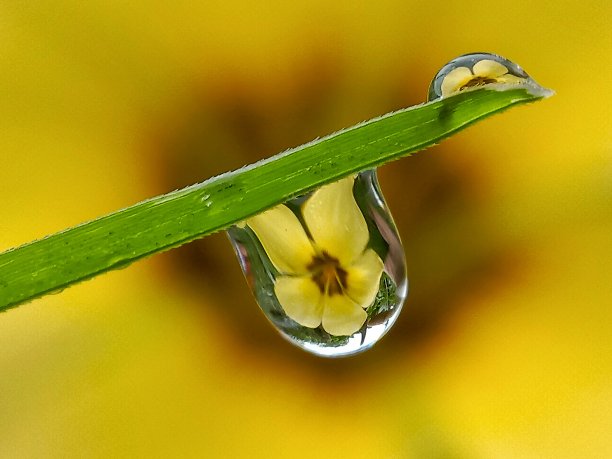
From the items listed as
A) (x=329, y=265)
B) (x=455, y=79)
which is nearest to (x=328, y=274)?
(x=329, y=265)

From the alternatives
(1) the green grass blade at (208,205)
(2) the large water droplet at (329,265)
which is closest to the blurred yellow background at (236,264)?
(2) the large water droplet at (329,265)

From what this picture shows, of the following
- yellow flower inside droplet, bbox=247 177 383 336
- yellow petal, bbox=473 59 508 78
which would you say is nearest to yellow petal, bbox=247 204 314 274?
yellow flower inside droplet, bbox=247 177 383 336

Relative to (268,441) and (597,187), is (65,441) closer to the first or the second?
(268,441)

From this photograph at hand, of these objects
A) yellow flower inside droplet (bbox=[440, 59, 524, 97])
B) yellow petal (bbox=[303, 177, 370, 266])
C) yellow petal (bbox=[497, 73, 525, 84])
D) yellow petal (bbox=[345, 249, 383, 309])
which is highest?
yellow flower inside droplet (bbox=[440, 59, 524, 97])

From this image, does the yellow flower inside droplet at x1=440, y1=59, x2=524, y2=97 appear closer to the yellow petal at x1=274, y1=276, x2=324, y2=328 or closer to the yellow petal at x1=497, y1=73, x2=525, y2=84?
the yellow petal at x1=497, y1=73, x2=525, y2=84

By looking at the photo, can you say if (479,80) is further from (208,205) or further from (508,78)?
(208,205)

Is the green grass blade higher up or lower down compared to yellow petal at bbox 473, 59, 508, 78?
lower down
